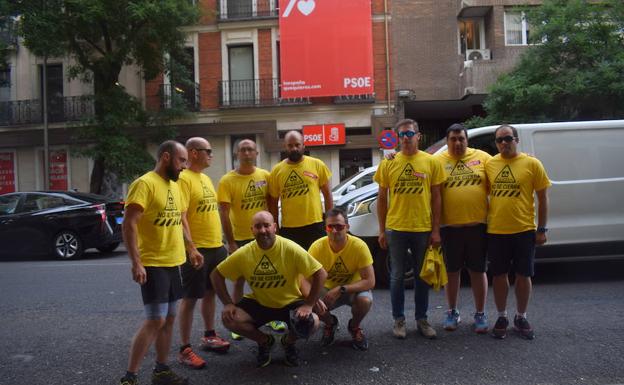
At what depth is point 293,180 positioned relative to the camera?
501cm

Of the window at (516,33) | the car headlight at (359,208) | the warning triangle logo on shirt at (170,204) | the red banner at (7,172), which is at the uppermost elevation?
the window at (516,33)

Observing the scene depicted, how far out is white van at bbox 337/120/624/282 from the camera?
6723 mm

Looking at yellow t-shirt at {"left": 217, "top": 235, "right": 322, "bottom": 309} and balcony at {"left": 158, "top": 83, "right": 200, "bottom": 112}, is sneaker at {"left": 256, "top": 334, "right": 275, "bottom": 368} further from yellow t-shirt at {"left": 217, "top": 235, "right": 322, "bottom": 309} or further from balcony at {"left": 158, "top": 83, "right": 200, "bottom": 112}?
balcony at {"left": 158, "top": 83, "right": 200, "bottom": 112}

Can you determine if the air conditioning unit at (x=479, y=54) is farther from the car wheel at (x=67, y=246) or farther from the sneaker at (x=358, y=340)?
the sneaker at (x=358, y=340)

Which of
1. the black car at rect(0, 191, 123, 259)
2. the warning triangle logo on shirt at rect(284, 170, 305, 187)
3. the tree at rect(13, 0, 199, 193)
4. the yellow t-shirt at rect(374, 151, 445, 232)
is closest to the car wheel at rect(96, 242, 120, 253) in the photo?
the black car at rect(0, 191, 123, 259)

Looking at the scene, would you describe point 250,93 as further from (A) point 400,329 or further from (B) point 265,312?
(B) point 265,312

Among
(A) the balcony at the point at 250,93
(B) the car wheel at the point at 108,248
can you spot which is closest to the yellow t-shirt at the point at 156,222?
(B) the car wheel at the point at 108,248

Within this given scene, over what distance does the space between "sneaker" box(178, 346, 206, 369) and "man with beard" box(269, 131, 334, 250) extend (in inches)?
54.6

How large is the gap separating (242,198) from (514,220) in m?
2.42

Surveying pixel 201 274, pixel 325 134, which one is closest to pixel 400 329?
pixel 201 274

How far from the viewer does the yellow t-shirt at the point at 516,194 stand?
474 centimetres

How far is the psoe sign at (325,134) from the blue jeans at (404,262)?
1570cm

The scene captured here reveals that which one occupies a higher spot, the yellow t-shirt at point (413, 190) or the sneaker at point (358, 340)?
the yellow t-shirt at point (413, 190)

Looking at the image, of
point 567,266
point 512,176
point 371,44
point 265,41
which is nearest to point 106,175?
point 265,41
